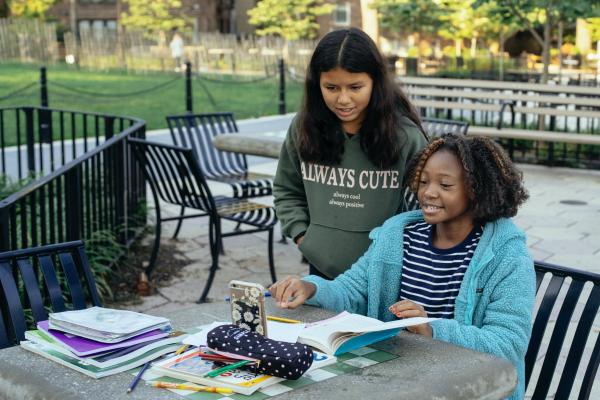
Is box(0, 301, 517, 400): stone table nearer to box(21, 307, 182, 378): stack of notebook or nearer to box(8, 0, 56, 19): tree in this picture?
box(21, 307, 182, 378): stack of notebook

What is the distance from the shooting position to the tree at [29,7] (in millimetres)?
49625

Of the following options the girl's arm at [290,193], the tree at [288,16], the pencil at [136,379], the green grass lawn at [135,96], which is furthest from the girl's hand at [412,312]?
the tree at [288,16]

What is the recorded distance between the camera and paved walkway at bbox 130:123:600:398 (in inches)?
260

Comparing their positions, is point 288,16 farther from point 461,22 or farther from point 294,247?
point 294,247

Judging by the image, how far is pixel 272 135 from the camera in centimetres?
814

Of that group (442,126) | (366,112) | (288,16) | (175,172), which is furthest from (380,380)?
(288,16)

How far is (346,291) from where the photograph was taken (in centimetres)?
307

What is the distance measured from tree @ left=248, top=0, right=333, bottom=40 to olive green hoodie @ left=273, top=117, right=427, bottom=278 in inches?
1572

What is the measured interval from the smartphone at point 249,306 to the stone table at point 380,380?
0.30 m

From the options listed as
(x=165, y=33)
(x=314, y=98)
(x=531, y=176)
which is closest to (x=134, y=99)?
(x=531, y=176)

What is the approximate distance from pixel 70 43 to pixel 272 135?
29.4 metres

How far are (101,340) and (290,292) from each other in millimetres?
665

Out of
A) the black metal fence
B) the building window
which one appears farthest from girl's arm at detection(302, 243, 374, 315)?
the building window

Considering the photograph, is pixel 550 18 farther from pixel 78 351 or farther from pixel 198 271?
pixel 78 351
